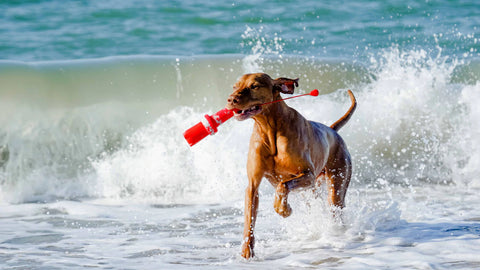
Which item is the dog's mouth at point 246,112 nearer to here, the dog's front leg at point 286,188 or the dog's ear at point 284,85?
the dog's ear at point 284,85

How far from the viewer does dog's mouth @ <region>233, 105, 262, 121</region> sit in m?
3.94

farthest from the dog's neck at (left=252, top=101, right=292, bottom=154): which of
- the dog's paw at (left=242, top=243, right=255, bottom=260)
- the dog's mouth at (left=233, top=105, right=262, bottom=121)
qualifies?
the dog's paw at (left=242, top=243, right=255, bottom=260)

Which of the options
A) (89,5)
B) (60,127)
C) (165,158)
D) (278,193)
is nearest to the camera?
(278,193)

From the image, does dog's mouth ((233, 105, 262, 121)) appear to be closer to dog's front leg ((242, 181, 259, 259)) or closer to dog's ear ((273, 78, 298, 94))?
dog's ear ((273, 78, 298, 94))

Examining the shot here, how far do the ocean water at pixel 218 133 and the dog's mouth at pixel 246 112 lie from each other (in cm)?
98

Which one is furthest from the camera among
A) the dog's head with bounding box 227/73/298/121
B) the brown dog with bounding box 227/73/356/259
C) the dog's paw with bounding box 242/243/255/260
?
the dog's paw with bounding box 242/243/255/260

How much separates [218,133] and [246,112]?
4283 mm

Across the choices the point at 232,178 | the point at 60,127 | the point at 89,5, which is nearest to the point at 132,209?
the point at 232,178

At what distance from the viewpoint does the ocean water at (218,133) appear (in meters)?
4.84

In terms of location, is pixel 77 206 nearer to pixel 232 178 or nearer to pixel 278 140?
pixel 232 178

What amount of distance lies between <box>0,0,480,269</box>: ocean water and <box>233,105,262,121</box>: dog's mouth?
984 mm

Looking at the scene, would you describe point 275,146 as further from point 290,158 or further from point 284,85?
point 284,85

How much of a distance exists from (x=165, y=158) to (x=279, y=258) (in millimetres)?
3750

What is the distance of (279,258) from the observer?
4414 mm
